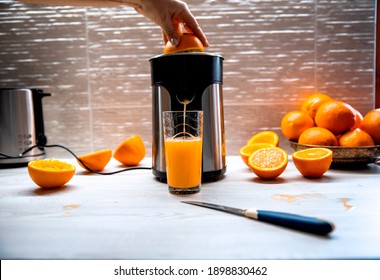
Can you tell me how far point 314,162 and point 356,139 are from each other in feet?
0.65

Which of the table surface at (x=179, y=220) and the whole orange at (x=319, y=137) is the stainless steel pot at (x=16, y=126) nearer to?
the table surface at (x=179, y=220)

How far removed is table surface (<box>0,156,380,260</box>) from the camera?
45 cm

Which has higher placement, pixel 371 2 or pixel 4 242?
pixel 371 2

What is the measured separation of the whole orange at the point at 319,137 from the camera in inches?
37.6

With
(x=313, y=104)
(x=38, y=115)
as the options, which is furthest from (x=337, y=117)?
(x=38, y=115)

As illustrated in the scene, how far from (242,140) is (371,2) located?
68 cm

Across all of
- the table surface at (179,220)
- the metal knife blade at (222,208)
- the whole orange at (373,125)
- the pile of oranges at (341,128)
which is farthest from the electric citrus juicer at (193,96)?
the whole orange at (373,125)

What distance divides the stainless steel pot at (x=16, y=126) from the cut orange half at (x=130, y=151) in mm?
313

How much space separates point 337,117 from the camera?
964 millimetres

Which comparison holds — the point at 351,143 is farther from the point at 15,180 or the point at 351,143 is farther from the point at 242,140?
the point at 15,180

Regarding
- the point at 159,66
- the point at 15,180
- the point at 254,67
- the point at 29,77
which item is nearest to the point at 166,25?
the point at 159,66

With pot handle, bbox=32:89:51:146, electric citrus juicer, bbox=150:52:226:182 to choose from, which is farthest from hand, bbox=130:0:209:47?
pot handle, bbox=32:89:51:146

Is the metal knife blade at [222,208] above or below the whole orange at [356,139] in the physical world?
below
